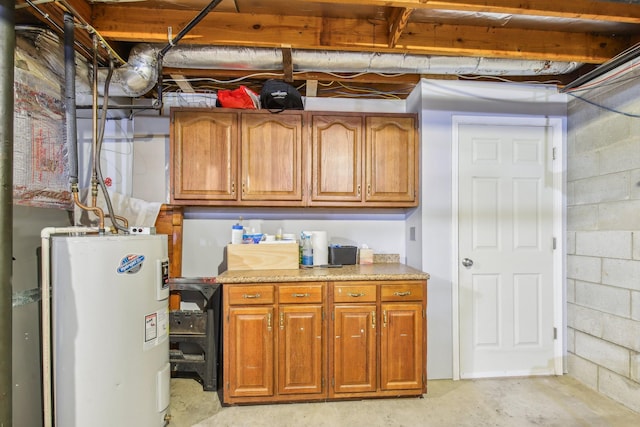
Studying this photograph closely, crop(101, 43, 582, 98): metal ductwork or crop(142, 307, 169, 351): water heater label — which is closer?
crop(142, 307, 169, 351): water heater label

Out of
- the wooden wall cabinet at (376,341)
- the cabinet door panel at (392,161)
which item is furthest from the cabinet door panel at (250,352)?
the cabinet door panel at (392,161)

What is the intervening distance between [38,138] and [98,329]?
3.53 ft

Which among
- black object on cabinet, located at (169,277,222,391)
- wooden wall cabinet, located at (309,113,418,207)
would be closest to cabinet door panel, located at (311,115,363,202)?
wooden wall cabinet, located at (309,113,418,207)

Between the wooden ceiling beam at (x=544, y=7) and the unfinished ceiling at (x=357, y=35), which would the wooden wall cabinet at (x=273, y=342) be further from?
the wooden ceiling beam at (x=544, y=7)

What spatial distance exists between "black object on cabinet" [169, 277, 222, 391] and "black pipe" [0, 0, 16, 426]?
40.4 inches

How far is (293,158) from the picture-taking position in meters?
2.45

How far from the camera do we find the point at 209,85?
266 cm

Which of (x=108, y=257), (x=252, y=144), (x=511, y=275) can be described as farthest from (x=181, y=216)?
(x=511, y=275)

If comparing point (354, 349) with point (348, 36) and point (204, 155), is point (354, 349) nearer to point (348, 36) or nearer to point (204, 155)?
point (204, 155)

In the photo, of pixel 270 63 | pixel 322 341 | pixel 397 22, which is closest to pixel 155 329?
pixel 322 341

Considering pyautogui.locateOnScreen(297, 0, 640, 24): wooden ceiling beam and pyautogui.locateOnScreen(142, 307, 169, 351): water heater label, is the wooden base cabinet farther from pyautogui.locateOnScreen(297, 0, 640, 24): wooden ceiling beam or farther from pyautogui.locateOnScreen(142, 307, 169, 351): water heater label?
pyautogui.locateOnScreen(297, 0, 640, 24): wooden ceiling beam

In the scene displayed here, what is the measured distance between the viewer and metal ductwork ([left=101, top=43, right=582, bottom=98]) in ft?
6.74

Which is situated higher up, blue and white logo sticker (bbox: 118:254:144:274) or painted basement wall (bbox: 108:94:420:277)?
painted basement wall (bbox: 108:94:420:277)

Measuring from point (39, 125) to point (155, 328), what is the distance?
128 centimetres
